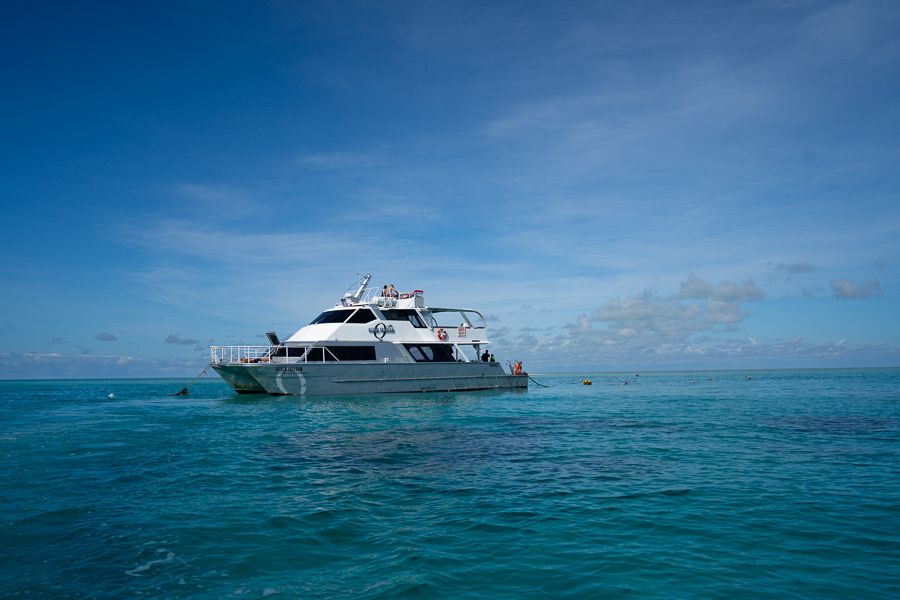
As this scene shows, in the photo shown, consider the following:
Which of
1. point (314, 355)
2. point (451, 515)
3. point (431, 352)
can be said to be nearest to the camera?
point (451, 515)

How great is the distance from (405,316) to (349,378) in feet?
22.2

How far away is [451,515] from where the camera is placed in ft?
29.6

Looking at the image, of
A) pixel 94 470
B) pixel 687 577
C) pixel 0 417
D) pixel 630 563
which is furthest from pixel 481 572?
pixel 0 417

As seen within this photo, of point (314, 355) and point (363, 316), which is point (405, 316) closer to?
point (363, 316)

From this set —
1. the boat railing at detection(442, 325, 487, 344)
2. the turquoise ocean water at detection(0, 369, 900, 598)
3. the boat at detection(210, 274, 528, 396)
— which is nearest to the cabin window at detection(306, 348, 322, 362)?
the boat at detection(210, 274, 528, 396)

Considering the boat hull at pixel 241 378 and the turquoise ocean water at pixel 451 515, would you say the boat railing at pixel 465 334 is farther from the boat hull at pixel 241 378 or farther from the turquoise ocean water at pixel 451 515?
the turquoise ocean water at pixel 451 515

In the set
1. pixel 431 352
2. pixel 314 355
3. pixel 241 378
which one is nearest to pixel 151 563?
pixel 314 355

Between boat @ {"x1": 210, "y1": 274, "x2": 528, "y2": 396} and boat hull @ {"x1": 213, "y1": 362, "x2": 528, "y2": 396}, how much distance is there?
0.18 ft

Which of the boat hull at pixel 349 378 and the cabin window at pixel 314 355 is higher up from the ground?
the cabin window at pixel 314 355

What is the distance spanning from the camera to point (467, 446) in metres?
16.3

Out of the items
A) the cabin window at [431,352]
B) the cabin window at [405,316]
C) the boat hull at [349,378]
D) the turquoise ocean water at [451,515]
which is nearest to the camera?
the turquoise ocean water at [451,515]

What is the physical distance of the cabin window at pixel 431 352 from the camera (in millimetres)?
38000

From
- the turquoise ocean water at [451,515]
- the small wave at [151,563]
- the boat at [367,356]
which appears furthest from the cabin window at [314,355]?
the small wave at [151,563]

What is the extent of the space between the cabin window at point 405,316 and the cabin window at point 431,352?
156cm
